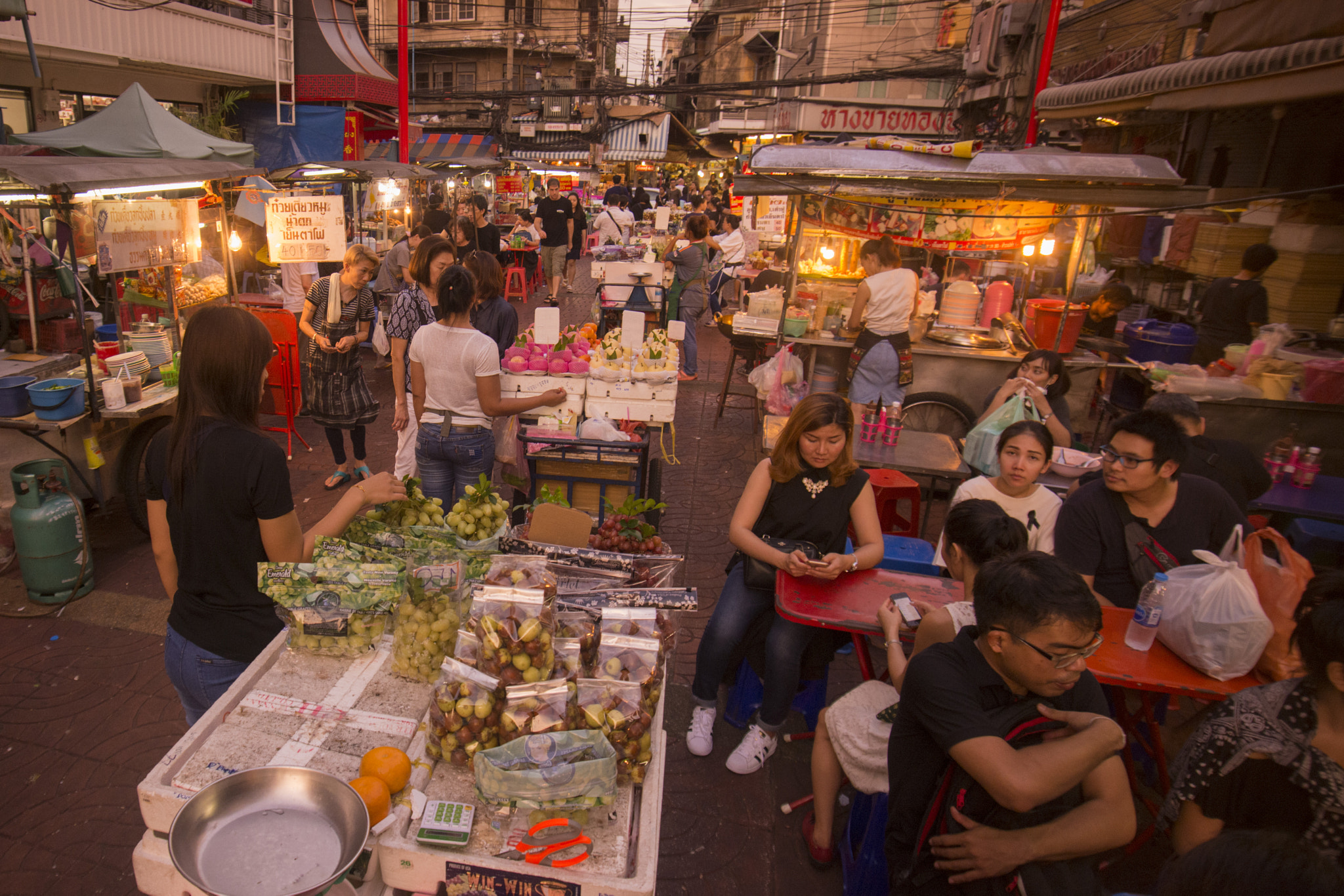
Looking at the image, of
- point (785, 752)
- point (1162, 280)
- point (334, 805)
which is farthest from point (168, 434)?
point (1162, 280)

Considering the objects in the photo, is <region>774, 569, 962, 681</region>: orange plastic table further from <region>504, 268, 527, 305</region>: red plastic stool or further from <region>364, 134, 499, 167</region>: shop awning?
<region>364, 134, 499, 167</region>: shop awning

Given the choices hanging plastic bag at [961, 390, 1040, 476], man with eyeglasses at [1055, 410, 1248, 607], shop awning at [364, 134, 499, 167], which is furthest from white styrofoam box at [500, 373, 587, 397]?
shop awning at [364, 134, 499, 167]

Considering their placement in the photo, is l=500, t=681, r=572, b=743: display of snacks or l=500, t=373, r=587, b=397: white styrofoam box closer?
l=500, t=681, r=572, b=743: display of snacks

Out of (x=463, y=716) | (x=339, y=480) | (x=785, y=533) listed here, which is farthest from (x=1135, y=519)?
(x=339, y=480)

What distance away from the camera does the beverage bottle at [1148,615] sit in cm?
320

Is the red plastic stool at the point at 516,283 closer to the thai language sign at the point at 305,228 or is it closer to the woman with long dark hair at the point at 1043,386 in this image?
the thai language sign at the point at 305,228

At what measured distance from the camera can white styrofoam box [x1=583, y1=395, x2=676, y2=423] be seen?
5.80m

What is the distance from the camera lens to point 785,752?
4098mm

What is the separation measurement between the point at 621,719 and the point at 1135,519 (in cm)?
286

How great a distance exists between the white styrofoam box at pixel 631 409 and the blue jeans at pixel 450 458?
3.21 ft

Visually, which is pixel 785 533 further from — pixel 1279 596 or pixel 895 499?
pixel 1279 596

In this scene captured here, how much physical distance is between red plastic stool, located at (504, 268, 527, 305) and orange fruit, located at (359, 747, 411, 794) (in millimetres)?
14695

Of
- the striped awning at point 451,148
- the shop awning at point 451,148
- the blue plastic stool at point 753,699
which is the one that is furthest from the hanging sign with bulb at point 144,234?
the striped awning at point 451,148

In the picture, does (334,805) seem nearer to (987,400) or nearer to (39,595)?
(39,595)
